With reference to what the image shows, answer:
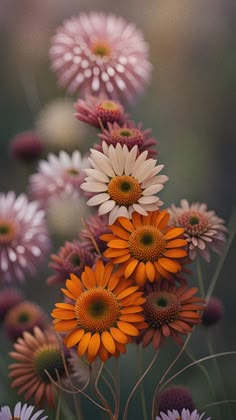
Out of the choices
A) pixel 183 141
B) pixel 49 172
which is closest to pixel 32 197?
pixel 49 172

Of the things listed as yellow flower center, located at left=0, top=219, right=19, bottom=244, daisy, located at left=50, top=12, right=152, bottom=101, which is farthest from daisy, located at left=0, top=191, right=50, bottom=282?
daisy, located at left=50, top=12, right=152, bottom=101

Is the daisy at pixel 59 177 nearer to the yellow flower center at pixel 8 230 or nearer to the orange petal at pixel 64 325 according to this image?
the yellow flower center at pixel 8 230

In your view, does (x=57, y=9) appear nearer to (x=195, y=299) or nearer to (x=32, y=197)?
(x=32, y=197)

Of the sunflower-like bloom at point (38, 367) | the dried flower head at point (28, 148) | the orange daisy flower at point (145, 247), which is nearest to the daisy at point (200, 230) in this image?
the orange daisy flower at point (145, 247)

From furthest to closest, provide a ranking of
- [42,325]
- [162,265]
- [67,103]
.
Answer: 1. [67,103]
2. [42,325]
3. [162,265]

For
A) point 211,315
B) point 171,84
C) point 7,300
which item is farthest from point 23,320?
point 171,84

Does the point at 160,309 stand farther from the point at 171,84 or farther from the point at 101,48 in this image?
the point at 171,84
